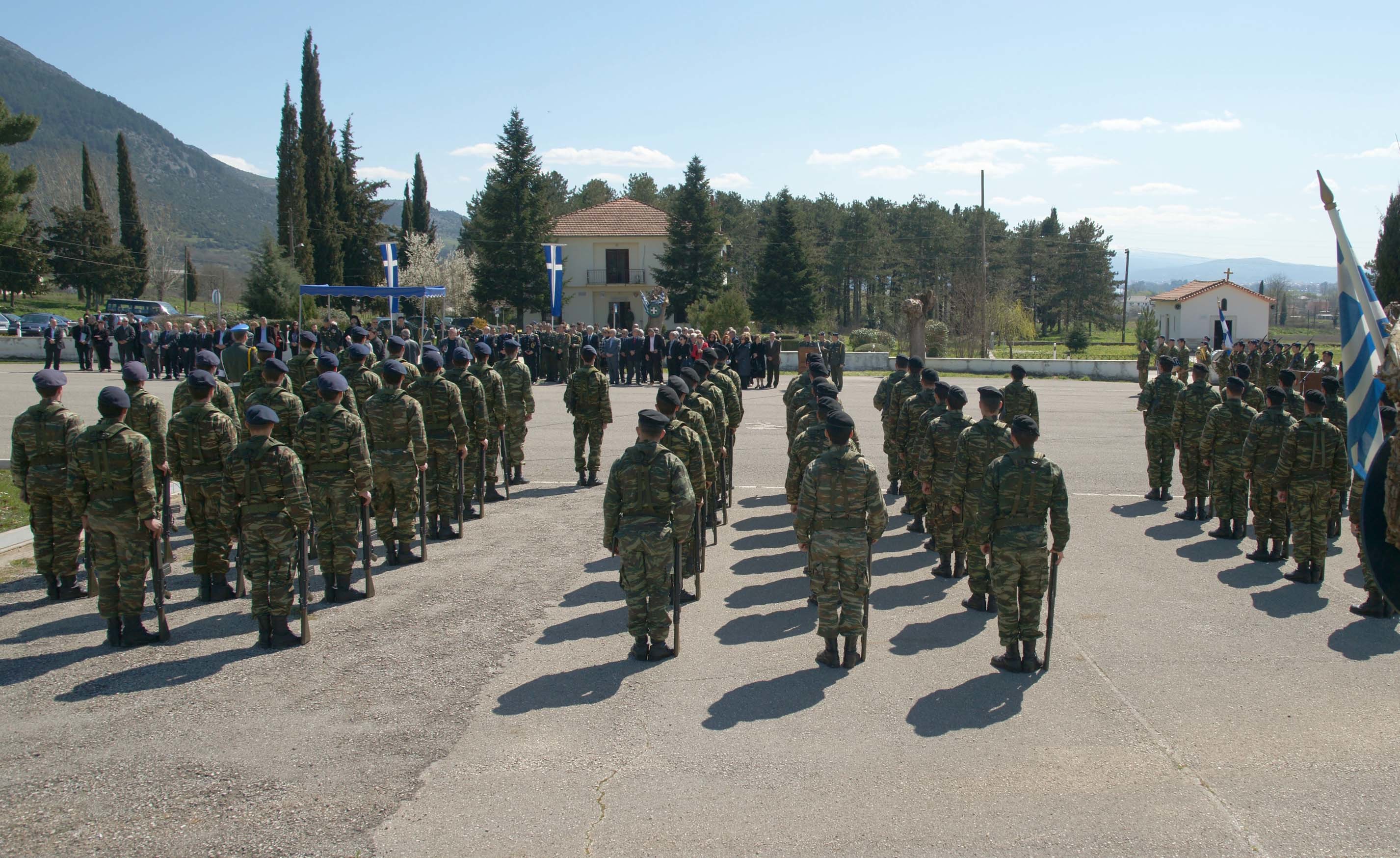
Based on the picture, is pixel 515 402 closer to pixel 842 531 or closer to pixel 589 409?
pixel 589 409

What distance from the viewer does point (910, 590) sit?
8906 millimetres

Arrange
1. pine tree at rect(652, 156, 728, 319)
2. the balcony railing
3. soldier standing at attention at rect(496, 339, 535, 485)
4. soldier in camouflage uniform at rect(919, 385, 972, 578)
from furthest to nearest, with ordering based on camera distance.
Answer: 1. the balcony railing
2. pine tree at rect(652, 156, 728, 319)
3. soldier standing at attention at rect(496, 339, 535, 485)
4. soldier in camouflage uniform at rect(919, 385, 972, 578)

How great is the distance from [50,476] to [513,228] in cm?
5255

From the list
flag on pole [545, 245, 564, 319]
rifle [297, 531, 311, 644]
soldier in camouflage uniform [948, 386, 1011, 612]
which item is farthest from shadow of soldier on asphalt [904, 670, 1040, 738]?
flag on pole [545, 245, 564, 319]

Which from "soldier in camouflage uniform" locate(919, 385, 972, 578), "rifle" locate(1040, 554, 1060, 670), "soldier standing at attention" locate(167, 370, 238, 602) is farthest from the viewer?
"soldier in camouflage uniform" locate(919, 385, 972, 578)

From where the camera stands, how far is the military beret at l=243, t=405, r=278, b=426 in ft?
23.2

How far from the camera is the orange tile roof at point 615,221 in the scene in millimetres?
67625

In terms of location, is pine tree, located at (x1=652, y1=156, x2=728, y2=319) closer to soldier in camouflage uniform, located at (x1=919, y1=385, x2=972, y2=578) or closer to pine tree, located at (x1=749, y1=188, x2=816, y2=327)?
pine tree, located at (x1=749, y1=188, x2=816, y2=327)

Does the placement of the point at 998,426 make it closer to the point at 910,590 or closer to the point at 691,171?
the point at 910,590

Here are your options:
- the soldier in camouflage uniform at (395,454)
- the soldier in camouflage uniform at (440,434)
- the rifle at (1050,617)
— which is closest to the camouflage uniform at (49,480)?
the soldier in camouflage uniform at (395,454)

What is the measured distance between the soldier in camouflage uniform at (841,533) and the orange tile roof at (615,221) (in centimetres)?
6108

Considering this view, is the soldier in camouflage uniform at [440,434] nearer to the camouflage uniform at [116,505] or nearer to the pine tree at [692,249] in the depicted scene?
the camouflage uniform at [116,505]

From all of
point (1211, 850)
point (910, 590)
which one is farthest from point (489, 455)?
point (1211, 850)

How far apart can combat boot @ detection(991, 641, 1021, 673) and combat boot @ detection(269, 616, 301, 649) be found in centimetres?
542
